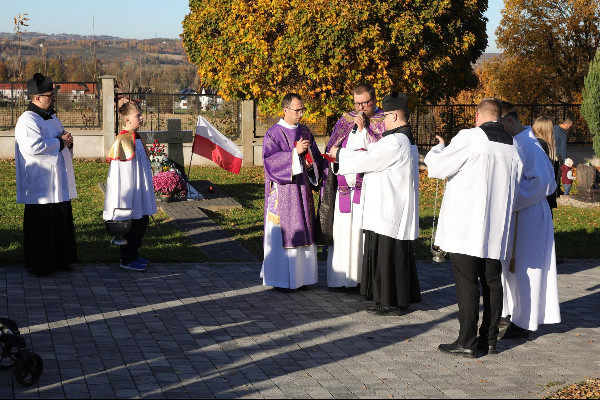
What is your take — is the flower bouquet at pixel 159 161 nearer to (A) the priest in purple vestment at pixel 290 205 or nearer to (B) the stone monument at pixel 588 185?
(A) the priest in purple vestment at pixel 290 205

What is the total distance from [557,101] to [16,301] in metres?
24.2

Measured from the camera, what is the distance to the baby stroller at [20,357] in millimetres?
6141

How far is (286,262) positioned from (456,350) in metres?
2.54

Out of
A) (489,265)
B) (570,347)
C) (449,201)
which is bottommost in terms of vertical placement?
(570,347)

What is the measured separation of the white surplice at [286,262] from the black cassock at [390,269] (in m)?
0.98

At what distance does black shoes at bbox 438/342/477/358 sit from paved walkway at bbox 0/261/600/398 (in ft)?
0.21

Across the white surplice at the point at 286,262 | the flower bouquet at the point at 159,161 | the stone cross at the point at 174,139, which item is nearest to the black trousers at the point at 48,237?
→ the white surplice at the point at 286,262

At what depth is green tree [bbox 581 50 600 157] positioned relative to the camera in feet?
74.5

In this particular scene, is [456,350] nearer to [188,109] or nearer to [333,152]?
[333,152]

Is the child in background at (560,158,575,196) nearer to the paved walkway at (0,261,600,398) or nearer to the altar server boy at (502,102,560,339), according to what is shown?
the paved walkway at (0,261,600,398)

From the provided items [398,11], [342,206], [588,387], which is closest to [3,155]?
[398,11]

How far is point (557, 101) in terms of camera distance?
29641mm

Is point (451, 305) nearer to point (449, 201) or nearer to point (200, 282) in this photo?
point (449, 201)

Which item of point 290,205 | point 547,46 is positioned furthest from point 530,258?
point 547,46
